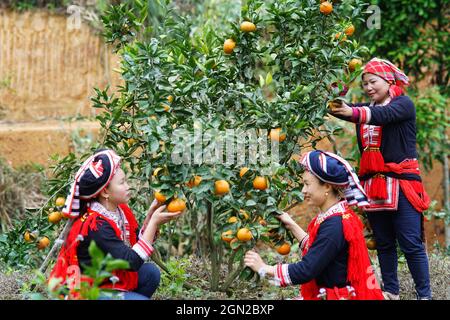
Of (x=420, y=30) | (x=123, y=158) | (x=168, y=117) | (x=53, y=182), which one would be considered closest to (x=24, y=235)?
(x=53, y=182)

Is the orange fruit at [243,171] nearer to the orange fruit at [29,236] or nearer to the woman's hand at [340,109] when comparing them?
the woman's hand at [340,109]

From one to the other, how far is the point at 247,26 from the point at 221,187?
37.6 inches

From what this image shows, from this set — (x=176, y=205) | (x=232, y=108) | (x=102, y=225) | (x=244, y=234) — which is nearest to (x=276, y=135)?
(x=232, y=108)

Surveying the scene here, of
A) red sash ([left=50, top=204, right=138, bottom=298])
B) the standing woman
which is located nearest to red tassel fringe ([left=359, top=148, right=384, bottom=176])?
the standing woman

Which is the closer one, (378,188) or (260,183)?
(260,183)

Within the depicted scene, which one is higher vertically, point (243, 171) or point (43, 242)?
point (243, 171)

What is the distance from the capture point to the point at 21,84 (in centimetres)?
825

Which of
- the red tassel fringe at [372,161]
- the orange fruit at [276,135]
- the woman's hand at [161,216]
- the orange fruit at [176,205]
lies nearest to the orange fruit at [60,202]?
the woman's hand at [161,216]

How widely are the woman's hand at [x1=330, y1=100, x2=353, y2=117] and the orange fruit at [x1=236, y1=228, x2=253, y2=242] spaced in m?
0.85

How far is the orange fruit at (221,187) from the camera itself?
334 centimetres

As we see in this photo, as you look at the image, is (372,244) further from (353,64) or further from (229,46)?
(229,46)

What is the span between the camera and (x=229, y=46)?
3822mm
